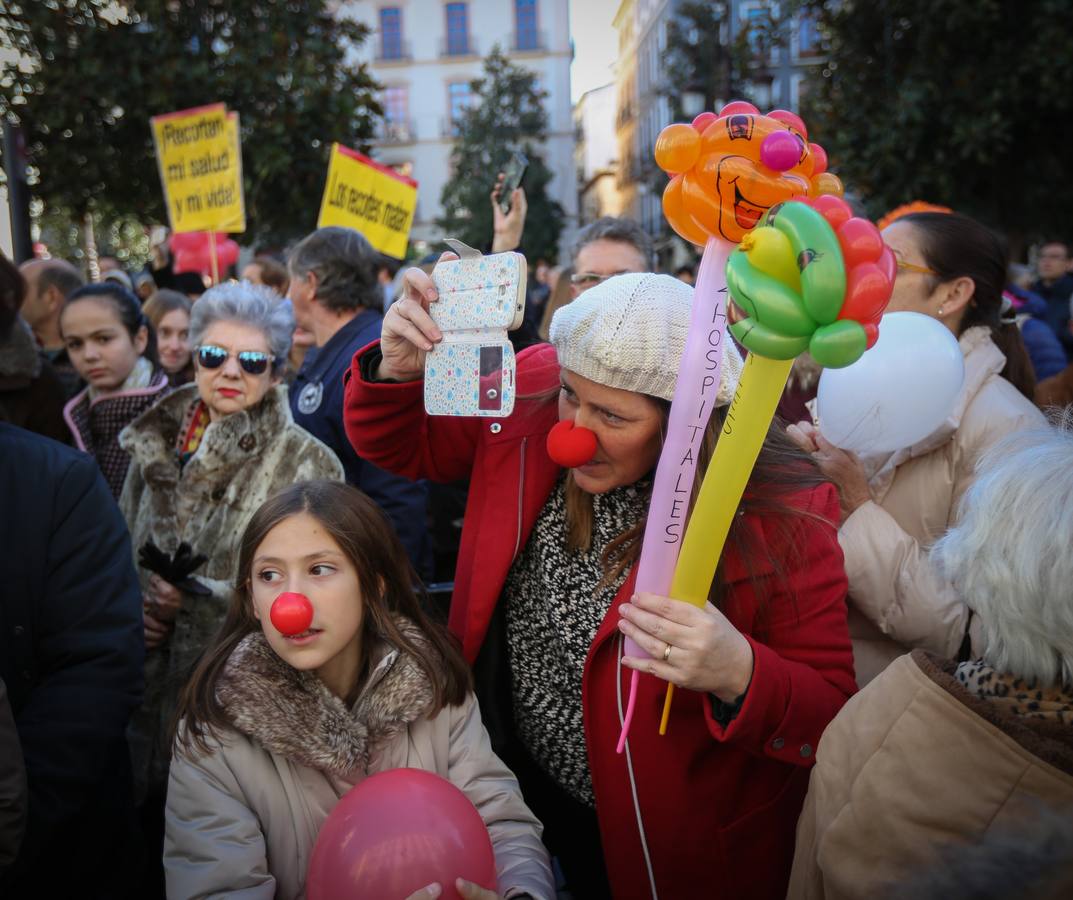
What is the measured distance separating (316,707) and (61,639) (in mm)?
537

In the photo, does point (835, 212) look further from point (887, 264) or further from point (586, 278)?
point (586, 278)

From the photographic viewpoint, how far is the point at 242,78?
888 centimetres

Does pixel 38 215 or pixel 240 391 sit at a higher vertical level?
pixel 240 391

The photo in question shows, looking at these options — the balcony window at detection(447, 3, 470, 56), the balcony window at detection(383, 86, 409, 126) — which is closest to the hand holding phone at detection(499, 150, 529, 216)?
the balcony window at detection(383, 86, 409, 126)

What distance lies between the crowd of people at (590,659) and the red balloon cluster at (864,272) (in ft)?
1.24

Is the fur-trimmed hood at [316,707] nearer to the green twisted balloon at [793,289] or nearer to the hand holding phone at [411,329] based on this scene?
the hand holding phone at [411,329]

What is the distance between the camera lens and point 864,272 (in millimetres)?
1214

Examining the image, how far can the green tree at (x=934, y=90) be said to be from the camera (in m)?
9.82

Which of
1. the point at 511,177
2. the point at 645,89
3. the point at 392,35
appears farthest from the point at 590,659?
the point at 645,89

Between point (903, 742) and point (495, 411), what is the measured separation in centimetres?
89

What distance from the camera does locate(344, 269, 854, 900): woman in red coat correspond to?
1.62 metres

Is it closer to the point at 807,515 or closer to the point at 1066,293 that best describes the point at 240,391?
the point at 807,515

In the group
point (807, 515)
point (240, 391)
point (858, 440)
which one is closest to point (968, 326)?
point (858, 440)

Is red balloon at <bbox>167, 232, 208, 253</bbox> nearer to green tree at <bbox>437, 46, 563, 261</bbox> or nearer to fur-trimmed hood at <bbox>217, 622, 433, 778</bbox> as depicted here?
fur-trimmed hood at <bbox>217, 622, 433, 778</bbox>
